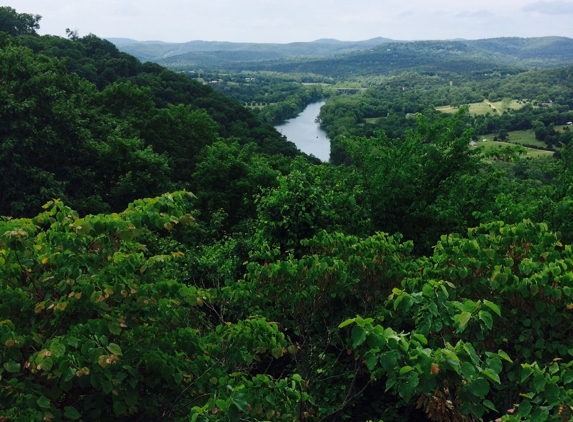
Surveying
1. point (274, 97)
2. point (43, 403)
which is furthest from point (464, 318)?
point (274, 97)

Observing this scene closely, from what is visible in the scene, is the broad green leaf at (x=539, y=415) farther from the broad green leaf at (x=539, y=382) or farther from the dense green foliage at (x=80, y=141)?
the dense green foliage at (x=80, y=141)

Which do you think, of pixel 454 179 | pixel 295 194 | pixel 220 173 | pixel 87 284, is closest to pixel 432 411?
pixel 87 284

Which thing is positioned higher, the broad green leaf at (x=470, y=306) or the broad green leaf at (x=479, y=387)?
the broad green leaf at (x=470, y=306)

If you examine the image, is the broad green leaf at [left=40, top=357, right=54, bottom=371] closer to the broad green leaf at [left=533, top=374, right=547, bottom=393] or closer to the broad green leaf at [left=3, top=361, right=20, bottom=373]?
the broad green leaf at [left=3, top=361, right=20, bottom=373]

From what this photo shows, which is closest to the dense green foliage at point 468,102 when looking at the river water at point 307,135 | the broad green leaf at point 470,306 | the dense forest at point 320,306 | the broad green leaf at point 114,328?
the river water at point 307,135

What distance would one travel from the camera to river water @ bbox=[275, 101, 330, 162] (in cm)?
8081

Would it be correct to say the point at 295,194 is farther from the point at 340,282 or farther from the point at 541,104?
the point at 541,104

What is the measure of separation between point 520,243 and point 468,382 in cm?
435

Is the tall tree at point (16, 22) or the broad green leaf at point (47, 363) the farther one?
the tall tree at point (16, 22)

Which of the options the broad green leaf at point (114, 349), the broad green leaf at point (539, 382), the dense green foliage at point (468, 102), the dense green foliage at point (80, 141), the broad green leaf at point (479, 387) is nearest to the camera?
the broad green leaf at point (479, 387)

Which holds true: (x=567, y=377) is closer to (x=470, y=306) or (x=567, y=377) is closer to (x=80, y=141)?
(x=470, y=306)

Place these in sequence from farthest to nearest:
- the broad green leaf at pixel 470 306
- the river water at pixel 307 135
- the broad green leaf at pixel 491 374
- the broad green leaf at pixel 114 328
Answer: the river water at pixel 307 135, the broad green leaf at pixel 114 328, the broad green leaf at pixel 470 306, the broad green leaf at pixel 491 374

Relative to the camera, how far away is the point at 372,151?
15.1m

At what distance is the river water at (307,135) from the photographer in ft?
265
